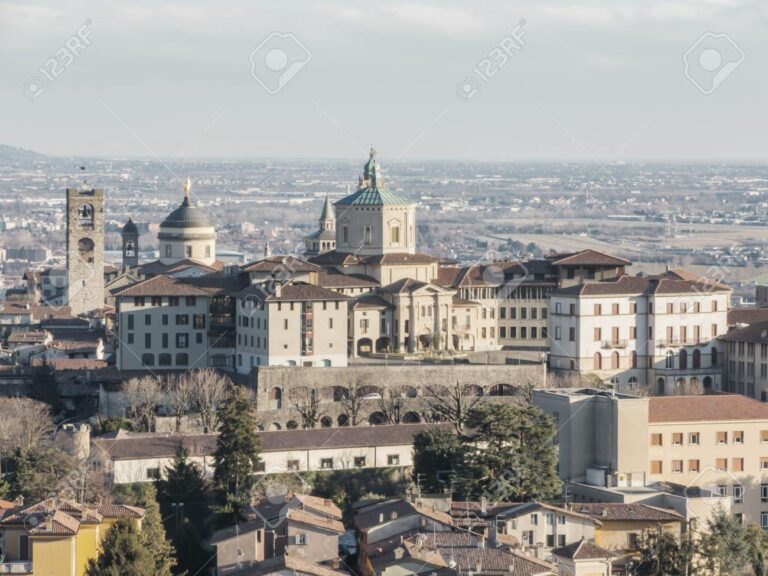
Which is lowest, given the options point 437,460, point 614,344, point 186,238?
point 437,460

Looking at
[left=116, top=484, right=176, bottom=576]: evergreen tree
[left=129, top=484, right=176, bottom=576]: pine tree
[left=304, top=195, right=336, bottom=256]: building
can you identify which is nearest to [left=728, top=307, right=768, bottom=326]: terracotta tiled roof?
[left=304, top=195, right=336, bottom=256]: building

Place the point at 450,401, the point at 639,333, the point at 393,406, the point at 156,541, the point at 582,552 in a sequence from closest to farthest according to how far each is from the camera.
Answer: the point at 582,552
the point at 156,541
the point at 393,406
the point at 450,401
the point at 639,333

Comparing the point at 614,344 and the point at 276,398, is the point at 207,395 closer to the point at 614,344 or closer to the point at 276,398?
the point at 276,398

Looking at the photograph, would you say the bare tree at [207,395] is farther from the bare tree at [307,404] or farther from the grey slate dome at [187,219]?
the grey slate dome at [187,219]

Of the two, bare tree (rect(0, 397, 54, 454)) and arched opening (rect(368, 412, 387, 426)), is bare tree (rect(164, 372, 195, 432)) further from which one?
arched opening (rect(368, 412, 387, 426))

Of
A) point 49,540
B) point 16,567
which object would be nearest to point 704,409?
point 49,540

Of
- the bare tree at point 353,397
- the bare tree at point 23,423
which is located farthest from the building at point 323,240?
the bare tree at point 23,423
